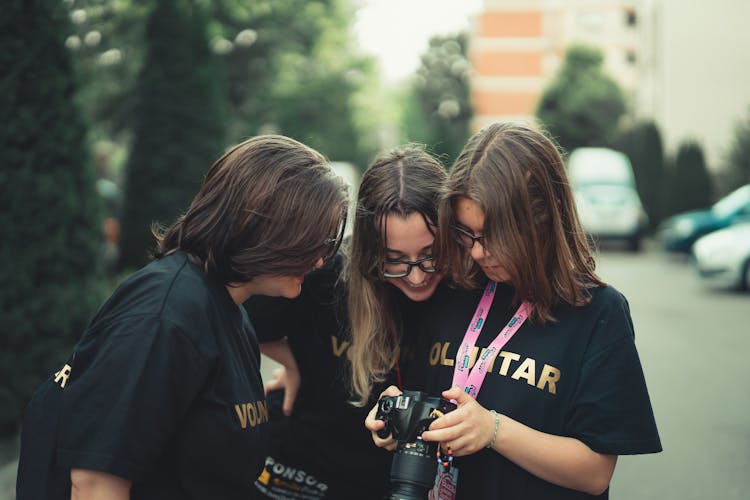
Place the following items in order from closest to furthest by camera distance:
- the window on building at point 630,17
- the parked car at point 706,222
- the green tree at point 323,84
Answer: the parked car at point 706,222
the green tree at point 323,84
the window on building at point 630,17

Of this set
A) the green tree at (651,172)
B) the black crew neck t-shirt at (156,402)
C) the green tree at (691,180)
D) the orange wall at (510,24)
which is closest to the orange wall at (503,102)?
the orange wall at (510,24)

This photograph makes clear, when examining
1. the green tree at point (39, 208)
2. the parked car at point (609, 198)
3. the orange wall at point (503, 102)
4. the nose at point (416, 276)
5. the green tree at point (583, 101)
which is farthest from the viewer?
the orange wall at point (503, 102)

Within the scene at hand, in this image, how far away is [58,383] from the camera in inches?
73.1

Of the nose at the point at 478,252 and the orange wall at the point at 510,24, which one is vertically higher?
the orange wall at the point at 510,24

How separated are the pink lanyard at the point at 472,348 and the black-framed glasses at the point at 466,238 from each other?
15cm

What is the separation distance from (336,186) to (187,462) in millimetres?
750

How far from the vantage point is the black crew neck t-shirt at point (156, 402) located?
5.65 feet

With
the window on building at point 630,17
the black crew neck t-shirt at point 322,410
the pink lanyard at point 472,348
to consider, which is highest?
Result: the window on building at point 630,17

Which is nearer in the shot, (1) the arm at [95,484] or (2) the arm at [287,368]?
(1) the arm at [95,484]

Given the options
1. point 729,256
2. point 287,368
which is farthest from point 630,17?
point 287,368

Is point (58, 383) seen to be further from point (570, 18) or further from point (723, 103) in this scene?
point (570, 18)

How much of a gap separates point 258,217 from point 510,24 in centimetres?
5814

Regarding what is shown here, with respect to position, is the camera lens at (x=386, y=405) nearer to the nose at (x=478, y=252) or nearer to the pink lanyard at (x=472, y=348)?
the pink lanyard at (x=472, y=348)

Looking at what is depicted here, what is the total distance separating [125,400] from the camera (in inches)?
67.4
